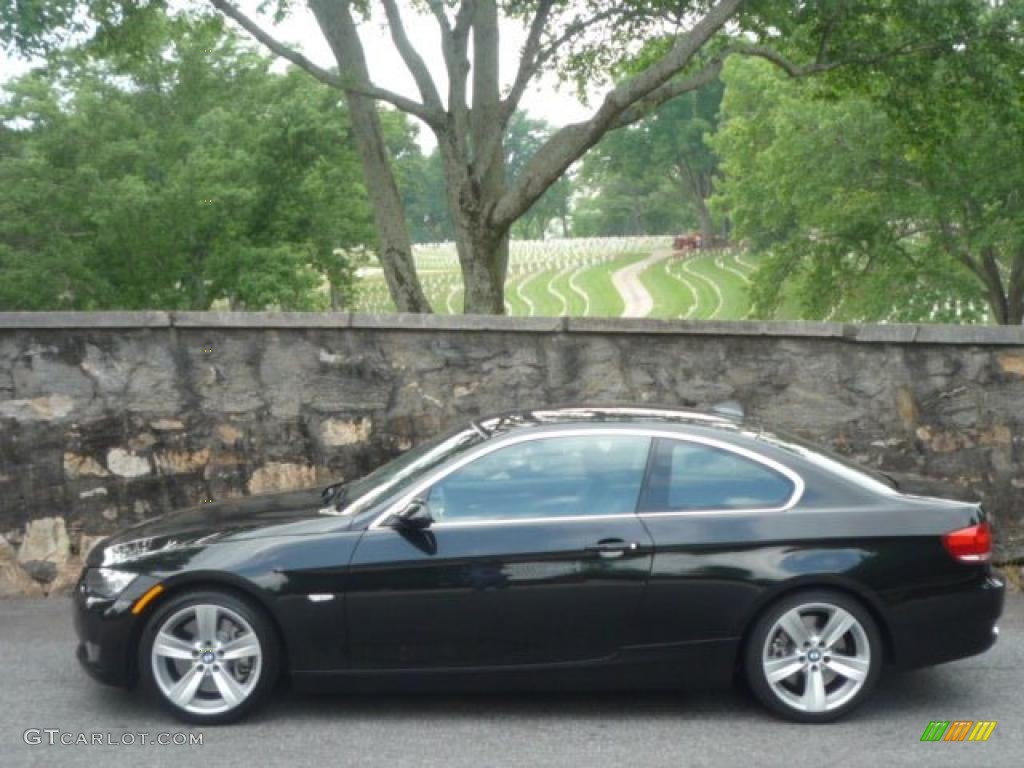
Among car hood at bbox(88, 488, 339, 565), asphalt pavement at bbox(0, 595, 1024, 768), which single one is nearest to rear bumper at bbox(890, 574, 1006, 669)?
asphalt pavement at bbox(0, 595, 1024, 768)

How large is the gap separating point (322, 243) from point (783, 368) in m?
24.2

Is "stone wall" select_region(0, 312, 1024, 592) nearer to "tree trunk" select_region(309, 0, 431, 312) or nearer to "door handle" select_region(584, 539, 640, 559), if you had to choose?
"door handle" select_region(584, 539, 640, 559)

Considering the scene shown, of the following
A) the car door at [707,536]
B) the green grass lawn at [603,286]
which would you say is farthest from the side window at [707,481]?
the green grass lawn at [603,286]

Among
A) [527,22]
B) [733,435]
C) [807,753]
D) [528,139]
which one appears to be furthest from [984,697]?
[528,139]

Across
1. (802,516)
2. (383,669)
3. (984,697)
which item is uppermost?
(802,516)

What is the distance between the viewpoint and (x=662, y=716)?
231 inches

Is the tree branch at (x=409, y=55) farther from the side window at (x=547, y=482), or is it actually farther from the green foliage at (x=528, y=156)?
the green foliage at (x=528, y=156)

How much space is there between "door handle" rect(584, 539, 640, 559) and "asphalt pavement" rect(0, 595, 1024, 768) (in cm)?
75

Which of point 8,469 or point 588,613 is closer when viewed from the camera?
point 588,613

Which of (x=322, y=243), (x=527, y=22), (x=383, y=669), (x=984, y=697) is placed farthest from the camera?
(x=322, y=243)

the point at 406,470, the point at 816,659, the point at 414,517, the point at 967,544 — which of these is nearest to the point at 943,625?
the point at 967,544

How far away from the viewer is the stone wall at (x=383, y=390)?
860cm

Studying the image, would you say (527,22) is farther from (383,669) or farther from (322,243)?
(322,243)

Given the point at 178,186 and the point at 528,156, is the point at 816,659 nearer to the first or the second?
the point at 178,186
